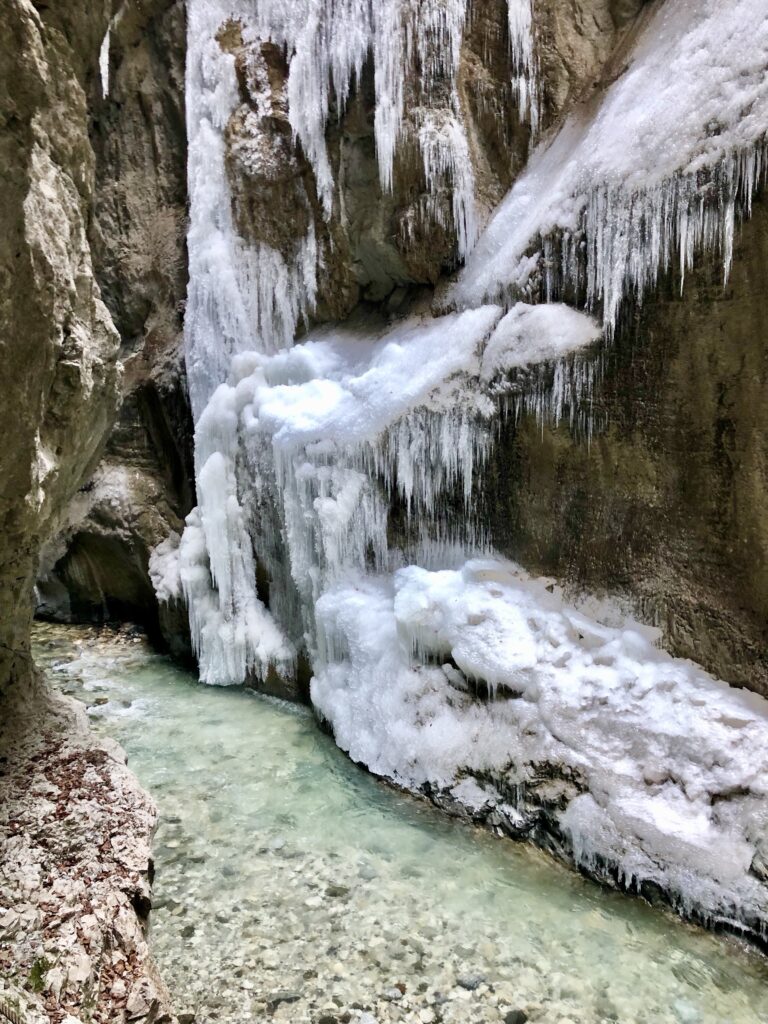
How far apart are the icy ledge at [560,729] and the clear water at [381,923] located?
0.77 ft

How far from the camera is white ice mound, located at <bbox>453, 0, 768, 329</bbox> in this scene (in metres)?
4.45

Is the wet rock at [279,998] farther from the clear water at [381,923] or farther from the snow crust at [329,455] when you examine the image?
the snow crust at [329,455]

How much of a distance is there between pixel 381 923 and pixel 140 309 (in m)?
8.61

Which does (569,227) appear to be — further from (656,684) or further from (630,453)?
(656,684)

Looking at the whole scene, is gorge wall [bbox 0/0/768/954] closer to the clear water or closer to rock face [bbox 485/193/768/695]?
rock face [bbox 485/193/768/695]

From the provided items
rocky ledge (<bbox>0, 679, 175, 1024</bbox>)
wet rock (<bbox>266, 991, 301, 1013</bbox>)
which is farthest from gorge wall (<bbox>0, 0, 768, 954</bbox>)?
wet rock (<bbox>266, 991, 301, 1013</bbox>)

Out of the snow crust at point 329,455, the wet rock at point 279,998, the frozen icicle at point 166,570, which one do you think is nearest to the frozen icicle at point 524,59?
the snow crust at point 329,455

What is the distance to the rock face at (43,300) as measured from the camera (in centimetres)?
237

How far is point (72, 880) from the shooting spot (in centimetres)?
252

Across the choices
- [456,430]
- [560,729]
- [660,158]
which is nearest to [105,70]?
[456,430]

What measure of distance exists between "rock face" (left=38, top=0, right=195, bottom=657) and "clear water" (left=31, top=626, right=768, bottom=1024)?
4310 mm

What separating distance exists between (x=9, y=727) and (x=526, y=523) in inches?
152

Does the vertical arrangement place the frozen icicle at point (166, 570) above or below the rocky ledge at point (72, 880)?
below

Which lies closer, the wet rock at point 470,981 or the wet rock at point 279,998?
the wet rock at point 279,998
